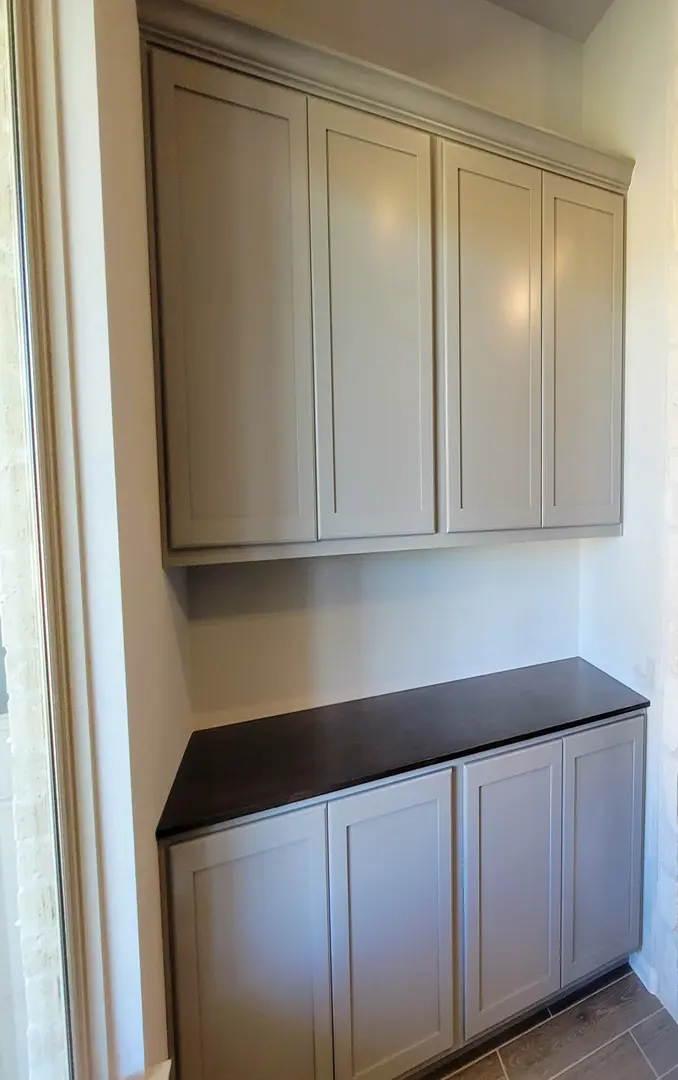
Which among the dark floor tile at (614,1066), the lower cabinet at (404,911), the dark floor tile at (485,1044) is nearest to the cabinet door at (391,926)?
the lower cabinet at (404,911)

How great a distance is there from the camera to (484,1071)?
1.57 metres

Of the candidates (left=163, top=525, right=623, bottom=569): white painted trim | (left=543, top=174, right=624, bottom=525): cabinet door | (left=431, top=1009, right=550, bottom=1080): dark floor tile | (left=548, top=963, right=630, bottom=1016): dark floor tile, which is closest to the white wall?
(left=163, top=525, right=623, bottom=569): white painted trim

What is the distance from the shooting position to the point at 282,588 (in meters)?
1.68

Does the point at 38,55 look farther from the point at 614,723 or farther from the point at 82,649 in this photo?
the point at 614,723

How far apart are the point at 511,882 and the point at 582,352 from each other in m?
1.58

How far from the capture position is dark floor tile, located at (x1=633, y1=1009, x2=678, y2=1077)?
157 cm

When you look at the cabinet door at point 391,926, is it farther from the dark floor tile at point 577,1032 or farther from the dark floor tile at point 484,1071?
the dark floor tile at point 577,1032

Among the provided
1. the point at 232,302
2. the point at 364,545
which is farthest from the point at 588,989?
the point at 232,302

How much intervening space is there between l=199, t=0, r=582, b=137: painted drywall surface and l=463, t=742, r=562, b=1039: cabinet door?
196cm

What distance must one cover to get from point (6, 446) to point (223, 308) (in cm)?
62

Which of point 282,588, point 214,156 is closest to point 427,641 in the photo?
point 282,588

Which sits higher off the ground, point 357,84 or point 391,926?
point 357,84

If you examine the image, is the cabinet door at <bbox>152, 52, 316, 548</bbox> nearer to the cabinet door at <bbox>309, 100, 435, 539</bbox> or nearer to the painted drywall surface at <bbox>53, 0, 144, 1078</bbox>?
the cabinet door at <bbox>309, 100, 435, 539</bbox>

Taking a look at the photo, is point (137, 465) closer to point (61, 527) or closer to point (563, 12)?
point (61, 527)
